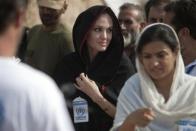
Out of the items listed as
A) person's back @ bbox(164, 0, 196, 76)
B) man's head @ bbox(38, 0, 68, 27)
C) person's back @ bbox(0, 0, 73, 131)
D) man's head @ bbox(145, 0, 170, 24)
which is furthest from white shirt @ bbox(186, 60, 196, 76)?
person's back @ bbox(0, 0, 73, 131)

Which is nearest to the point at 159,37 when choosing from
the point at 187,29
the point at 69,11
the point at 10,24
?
the point at 187,29

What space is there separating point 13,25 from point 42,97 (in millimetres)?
237

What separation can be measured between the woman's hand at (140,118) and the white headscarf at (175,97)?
7.5 inches

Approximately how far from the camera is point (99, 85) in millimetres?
4621

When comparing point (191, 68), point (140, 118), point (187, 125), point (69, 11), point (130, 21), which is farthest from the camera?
point (69, 11)

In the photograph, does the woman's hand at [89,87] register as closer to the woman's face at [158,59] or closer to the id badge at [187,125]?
the woman's face at [158,59]

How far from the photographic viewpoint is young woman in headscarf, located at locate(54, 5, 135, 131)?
452cm

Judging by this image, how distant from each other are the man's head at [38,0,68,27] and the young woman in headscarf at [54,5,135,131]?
76cm

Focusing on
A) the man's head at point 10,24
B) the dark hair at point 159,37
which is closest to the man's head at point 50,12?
the dark hair at point 159,37

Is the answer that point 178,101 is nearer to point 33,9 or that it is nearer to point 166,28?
point 166,28

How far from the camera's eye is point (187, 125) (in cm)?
371

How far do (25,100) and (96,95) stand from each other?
2.45 m

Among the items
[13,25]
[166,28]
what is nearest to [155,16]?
[166,28]

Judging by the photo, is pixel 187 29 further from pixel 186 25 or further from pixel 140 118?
pixel 140 118
